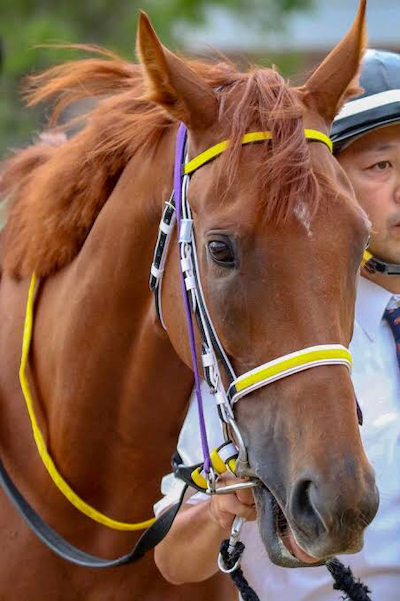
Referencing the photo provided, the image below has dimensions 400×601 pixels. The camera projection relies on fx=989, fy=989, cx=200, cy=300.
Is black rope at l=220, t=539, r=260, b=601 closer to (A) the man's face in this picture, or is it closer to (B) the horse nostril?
(B) the horse nostril

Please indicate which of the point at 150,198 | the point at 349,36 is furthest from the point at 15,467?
the point at 349,36

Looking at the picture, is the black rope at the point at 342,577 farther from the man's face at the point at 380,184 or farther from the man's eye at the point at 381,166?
the man's eye at the point at 381,166

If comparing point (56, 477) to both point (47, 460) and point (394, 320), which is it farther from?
point (394, 320)

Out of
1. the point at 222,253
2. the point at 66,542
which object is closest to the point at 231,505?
the point at 222,253

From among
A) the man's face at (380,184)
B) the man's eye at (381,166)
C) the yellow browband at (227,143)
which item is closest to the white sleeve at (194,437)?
the yellow browband at (227,143)

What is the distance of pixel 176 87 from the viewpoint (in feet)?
7.82

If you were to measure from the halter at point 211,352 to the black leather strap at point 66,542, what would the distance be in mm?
299

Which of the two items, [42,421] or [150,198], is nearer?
[150,198]

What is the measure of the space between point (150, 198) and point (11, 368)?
0.79 metres

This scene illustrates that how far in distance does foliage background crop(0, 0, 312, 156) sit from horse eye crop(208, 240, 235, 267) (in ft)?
30.3

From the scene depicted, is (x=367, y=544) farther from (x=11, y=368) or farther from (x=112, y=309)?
(x=11, y=368)

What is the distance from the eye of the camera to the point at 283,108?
2.37 meters

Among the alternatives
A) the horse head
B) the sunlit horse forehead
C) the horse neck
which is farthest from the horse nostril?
the horse neck

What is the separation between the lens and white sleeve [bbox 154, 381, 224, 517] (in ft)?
8.75
